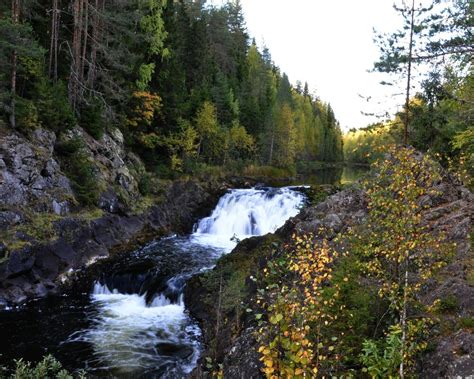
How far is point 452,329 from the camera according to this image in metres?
6.01

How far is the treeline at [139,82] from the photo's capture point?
17.9m

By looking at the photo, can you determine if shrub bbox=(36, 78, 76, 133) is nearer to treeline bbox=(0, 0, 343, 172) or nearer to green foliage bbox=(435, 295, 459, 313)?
treeline bbox=(0, 0, 343, 172)

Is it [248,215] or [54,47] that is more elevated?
[54,47]

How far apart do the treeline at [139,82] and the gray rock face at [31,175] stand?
1.06 metres

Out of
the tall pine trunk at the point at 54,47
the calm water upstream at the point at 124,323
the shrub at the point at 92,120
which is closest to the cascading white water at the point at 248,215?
the calm water upstream at the point at 124,323

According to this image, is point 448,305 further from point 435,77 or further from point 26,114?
point 26,114

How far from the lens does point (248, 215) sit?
88.2 feet

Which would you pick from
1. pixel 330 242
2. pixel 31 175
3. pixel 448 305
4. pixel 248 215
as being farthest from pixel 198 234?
pixel 448 305

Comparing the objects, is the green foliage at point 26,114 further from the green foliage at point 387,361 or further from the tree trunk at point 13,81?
Answer: the green foliage at point 387,361

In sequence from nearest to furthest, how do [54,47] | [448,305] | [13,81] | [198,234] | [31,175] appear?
1. [448,305]
2. [31,175]
3. [13,81]
4. [54,47]
5. [198,234]

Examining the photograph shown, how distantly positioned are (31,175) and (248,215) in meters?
14.9

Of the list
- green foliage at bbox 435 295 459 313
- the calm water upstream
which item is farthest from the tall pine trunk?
green foliage at bbox 435 295 459 313

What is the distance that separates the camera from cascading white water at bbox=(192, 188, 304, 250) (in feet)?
84.8

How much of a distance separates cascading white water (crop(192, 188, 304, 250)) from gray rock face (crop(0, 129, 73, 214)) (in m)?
9.63
